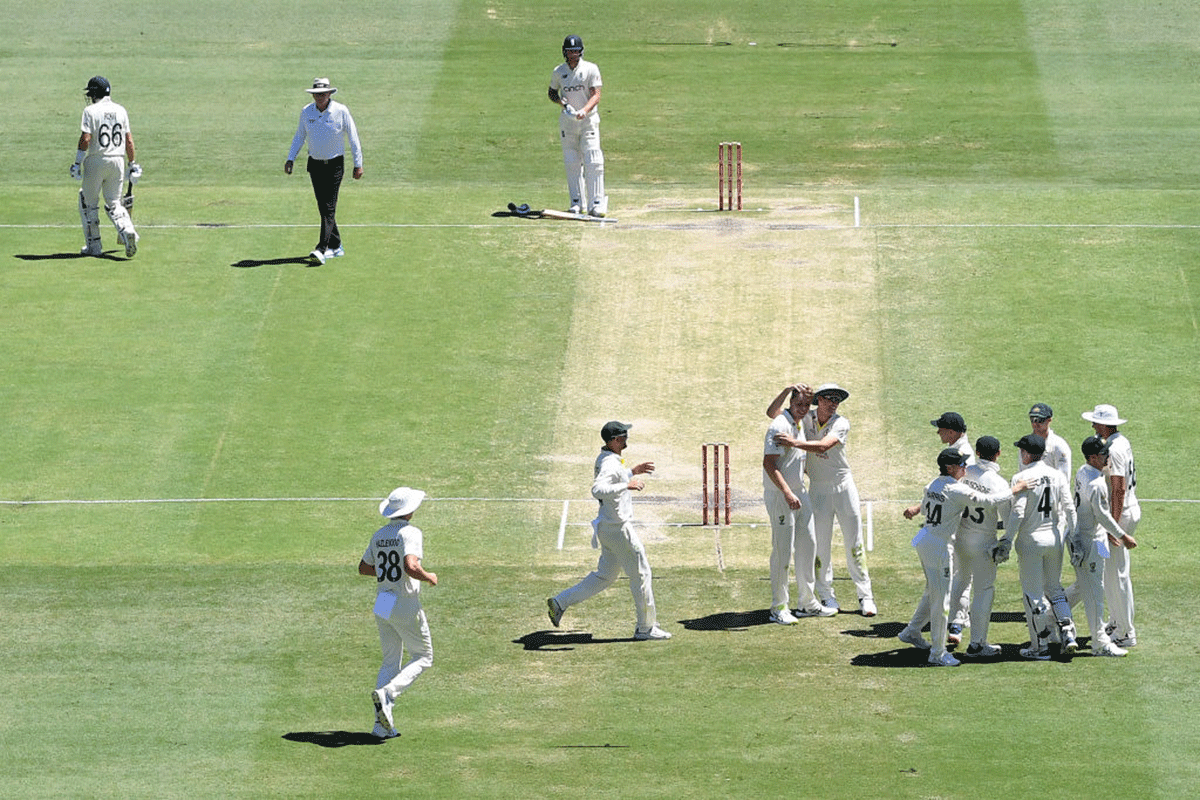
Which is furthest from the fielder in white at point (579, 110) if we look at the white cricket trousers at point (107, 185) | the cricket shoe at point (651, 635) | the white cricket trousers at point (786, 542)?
the cricket shoe at point (651, 635)

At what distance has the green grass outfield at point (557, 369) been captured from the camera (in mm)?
16531

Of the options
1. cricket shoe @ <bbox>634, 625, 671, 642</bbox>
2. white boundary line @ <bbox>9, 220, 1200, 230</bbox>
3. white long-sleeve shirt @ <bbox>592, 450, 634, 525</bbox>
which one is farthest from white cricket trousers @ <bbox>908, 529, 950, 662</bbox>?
white boundary line @ <bbox>9, 220, 1200, 230</bbox>

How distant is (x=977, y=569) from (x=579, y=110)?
1355cm

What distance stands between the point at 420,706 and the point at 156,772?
2446 millimetres

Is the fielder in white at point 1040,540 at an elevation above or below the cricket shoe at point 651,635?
above

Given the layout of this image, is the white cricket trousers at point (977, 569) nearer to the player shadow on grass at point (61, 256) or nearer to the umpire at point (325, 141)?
the umpire at point (325, 141)

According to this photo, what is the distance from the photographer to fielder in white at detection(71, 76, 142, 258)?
90.6 feet

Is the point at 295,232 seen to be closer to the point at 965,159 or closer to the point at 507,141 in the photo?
the point at 507,141

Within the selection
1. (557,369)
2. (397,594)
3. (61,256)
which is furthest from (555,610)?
(61,256)

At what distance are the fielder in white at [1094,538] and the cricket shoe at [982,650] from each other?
0.90 meters

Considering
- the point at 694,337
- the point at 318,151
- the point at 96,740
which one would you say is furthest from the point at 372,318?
the point at 96,740

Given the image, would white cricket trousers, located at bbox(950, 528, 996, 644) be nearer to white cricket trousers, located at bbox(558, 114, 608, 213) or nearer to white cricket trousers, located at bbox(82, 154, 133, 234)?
white cricket trousers, located at bbox(558, 114, 608, 213)

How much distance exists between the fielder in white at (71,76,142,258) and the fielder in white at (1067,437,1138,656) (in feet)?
50.3

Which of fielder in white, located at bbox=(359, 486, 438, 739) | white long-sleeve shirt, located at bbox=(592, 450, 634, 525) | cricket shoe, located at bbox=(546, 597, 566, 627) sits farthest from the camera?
cricket shoe, located at bbox=(546, 597, 566, 627)
